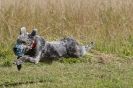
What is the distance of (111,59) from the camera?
8492 mm

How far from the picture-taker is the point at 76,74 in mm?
7191

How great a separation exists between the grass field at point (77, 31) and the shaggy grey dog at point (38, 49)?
390mm

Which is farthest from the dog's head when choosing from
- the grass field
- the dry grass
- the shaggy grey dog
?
the dry grass

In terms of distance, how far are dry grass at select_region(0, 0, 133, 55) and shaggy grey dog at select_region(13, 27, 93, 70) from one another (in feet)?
7.40

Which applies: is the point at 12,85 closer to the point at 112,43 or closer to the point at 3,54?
the point at 3,54

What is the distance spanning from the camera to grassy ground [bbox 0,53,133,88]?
6.35m

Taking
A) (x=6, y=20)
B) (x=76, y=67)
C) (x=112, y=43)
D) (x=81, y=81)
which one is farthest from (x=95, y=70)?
(x=6, y=20)

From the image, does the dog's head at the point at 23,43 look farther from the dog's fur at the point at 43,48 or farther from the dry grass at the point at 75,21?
the dry grass at the point at 75,21

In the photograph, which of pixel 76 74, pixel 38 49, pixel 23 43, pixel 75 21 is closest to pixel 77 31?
pixel 75 21

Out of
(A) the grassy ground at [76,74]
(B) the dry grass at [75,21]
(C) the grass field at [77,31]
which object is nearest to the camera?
(A) the grassy ground at [76,74]

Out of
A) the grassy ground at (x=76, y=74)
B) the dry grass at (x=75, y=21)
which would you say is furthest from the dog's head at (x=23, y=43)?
the dry grass at (x=75, y=21)

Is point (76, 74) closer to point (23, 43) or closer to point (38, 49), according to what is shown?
point (38, 49)

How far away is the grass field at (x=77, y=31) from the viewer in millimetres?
7316

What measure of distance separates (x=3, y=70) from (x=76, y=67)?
1.18 meters
